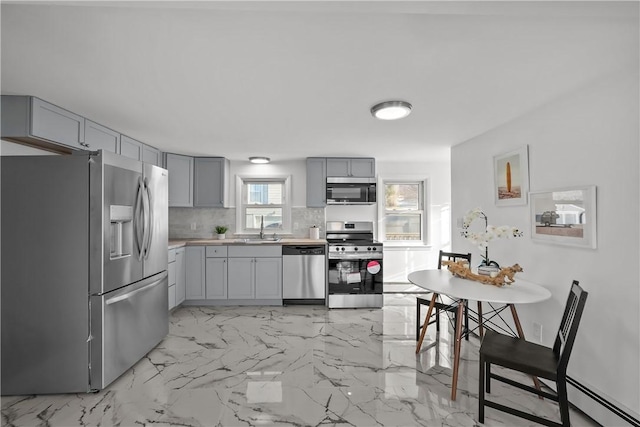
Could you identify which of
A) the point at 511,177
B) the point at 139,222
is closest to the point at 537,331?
the point at 511,177

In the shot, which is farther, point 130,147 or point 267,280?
point 267,280

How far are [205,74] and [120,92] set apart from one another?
0.77m

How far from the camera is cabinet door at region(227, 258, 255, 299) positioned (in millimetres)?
4422

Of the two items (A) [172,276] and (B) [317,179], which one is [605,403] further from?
(A) [172,276]

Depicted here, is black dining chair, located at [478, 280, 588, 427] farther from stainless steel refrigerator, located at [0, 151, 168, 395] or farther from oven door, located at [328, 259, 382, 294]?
stainless steel refrigerator, located at [0, 151, 168, 395]

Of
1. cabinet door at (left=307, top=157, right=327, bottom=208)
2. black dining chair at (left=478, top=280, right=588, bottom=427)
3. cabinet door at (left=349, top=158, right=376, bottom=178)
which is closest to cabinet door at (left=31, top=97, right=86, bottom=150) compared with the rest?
cabinet door at (left=307, top=157, right=327, bottom=208)

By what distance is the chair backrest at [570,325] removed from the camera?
1.67 metres

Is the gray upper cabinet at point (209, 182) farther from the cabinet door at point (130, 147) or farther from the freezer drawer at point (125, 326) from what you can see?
the freezer drawer at point (125, 326)

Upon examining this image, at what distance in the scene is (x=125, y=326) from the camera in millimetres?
2490

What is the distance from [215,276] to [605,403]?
408 centimetres

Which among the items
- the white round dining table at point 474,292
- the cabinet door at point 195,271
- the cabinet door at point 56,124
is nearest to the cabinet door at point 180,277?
the cabinet door at point 195,271

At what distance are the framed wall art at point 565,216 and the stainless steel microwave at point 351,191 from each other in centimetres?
243

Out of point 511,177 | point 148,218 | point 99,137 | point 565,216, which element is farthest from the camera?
point 99,137

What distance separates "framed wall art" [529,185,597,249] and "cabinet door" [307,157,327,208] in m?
2.82
